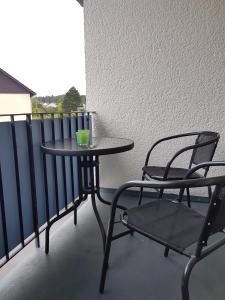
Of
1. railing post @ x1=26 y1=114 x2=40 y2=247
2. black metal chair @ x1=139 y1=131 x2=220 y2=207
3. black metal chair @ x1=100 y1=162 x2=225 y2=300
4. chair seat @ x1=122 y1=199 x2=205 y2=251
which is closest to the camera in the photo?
black metal chair @ x1=100 y1=162 x2=225 y2=300

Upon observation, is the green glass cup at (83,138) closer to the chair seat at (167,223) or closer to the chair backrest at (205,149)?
the chair seat at (167,223)

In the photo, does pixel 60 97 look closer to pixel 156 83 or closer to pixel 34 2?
pixel 156 83

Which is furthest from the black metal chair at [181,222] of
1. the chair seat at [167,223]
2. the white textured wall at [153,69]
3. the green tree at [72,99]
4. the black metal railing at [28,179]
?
the green tree at [72,99]

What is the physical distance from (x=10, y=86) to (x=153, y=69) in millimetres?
1580

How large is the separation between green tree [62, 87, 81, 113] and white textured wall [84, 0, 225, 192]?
0.12 meters

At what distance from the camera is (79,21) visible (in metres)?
2.61

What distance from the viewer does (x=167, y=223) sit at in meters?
1.14

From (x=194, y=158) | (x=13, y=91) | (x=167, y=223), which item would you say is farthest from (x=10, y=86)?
(x=167, y=223)

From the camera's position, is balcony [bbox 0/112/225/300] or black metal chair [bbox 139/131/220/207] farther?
black metal chair [bbox 139/131/220/207]

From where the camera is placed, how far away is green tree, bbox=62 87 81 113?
247 centimetres

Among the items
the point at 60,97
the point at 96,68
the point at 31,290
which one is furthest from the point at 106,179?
the point at 31,290

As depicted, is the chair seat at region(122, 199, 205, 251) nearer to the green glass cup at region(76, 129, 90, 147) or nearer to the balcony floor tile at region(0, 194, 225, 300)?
the balcony floor tile at region(0, 194, 225, 300)

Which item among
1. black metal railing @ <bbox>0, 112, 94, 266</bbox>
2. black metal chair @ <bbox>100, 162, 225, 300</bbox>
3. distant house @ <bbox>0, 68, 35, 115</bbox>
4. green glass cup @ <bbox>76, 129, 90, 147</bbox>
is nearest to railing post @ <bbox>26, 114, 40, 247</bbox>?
black metal railing @ <bbox>0, 112, 94, 266</bbox>

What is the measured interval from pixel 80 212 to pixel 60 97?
3.62 feet
